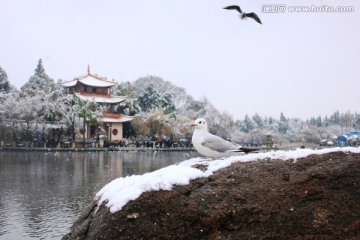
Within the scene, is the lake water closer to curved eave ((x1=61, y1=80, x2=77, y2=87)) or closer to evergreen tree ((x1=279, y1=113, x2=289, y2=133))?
curved eave ((x1=61, y1=80, x2=77, y2=87))

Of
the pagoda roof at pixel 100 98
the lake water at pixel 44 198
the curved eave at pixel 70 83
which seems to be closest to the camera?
the lake water at pixel 44 198

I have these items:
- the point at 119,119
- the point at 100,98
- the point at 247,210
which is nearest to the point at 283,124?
the point at 119,119

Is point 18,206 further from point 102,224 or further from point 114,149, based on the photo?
point 114,149

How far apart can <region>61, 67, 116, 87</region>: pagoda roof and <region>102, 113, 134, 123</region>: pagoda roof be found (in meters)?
4.12

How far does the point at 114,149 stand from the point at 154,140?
834 cm

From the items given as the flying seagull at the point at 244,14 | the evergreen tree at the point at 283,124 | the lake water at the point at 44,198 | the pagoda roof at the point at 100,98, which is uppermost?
the pagoda roof at the point at 100,98

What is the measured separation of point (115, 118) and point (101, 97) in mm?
3445

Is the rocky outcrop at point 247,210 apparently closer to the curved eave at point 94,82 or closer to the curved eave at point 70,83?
the curved eave at point 94,82

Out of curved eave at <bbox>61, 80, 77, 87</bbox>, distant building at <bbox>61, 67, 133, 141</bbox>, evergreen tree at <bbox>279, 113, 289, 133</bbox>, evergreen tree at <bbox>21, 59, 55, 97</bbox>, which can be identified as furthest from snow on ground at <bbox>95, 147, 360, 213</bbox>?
evergreen tree at <bbox>279, 113, 289, 133</bbox>

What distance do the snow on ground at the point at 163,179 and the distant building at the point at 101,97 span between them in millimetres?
40849

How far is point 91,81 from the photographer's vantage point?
48.4m

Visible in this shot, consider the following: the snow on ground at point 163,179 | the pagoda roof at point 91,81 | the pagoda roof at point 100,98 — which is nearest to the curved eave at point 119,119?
the pagoda roof at point 100,98

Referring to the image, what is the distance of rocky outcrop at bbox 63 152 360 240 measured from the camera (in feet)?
9.25

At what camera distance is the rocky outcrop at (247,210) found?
282 cm
